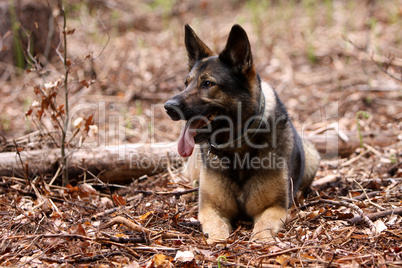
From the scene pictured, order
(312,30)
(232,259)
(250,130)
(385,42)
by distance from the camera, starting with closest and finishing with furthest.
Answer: (232,259)
(250,130)
(385,42)
(312,30)

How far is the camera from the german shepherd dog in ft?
11.5

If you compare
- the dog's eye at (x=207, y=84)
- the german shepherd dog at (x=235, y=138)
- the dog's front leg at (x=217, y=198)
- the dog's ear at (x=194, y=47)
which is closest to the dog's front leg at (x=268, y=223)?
the german shepherd dog at (x=235, y=138)

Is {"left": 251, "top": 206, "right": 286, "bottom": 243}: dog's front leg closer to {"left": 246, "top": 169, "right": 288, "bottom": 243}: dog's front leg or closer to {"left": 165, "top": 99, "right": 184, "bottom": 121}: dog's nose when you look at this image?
{"left": 246, "top": 169, "right": 288, "bottom": 243}: dog's front leg

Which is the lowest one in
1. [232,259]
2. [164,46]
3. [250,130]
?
[232,259]

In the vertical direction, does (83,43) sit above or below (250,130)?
above

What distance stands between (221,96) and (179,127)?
373 centimetres

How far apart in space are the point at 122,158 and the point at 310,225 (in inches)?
102

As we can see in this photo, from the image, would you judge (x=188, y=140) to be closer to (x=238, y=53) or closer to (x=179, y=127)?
(x=238, y=53)

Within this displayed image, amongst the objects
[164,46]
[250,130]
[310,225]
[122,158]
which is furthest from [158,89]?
[310,225]

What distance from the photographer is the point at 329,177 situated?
4.88 meters

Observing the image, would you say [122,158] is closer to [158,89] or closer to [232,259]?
[232,259]

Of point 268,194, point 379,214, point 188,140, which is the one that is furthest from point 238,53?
point 379,214

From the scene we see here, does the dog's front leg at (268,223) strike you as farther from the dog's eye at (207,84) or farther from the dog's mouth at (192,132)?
the dog's eye at (207,84)

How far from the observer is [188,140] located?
3539 millimetres
